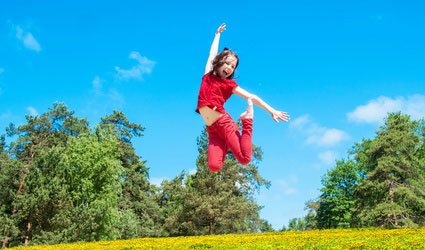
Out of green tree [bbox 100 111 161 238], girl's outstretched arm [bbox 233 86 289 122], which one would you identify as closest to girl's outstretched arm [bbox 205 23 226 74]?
girl's outstretched arm [bbox 233 86 289 122]

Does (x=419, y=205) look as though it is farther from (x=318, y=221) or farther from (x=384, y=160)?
(x=318, y=221)

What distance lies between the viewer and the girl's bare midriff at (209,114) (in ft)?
16.2

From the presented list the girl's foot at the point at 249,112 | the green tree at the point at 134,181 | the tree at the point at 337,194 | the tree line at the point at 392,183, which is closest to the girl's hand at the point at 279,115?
the girl's foot at the point at 249,112

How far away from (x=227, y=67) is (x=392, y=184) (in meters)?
27.2

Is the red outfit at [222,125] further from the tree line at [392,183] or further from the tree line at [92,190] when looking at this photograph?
the tree line at [392,183]

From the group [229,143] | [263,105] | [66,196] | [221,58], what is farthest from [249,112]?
[66,196]

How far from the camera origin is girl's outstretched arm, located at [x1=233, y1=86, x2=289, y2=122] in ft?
15.0

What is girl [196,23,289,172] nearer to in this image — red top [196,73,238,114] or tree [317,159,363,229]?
red top [196,73,238,114]

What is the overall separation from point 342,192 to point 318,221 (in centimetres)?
379

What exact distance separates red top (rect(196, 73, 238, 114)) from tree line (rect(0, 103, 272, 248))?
20.8m

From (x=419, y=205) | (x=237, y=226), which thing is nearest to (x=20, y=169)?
(x=237, y=226)

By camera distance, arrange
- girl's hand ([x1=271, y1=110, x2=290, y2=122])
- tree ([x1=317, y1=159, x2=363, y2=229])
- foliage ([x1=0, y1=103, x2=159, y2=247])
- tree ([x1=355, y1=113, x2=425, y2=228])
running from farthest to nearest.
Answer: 1. tree ([x1=317, y1=159, x2=363, y2=229])
2. tree ([x1=355, y1=113, x2=425, y2=228])
3. foliage ([x1=0, y1=103, x2=159, y2=247])
4. girl's hand ([x1=271, y1=110, x2=290, y2=122])

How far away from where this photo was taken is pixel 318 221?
44875 millimetres

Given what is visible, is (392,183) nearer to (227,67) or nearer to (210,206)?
(210,206)
